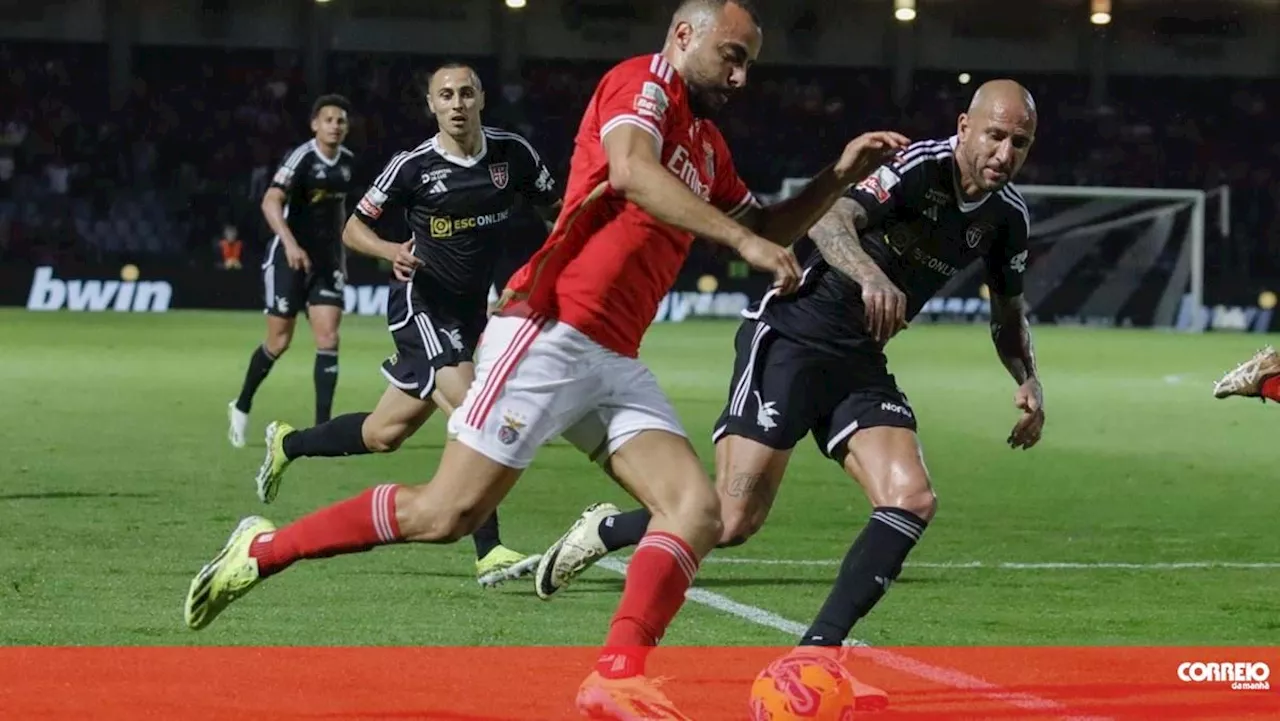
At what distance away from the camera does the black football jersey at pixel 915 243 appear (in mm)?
6530

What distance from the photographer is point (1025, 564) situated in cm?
915

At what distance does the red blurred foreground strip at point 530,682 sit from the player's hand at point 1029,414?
73 centimetres

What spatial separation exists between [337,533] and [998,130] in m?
2.36

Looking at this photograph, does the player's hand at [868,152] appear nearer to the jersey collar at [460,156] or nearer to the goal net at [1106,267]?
the jersey collar at [460,156]

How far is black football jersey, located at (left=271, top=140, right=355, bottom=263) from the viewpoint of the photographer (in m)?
14.5

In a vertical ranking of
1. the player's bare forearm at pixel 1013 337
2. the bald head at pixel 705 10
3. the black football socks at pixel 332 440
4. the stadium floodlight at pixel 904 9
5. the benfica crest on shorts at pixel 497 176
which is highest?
the stadium floodlight at pixel 904 9

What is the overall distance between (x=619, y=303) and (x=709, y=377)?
1614cm

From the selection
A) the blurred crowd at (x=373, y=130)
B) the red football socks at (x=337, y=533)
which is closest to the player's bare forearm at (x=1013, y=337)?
the red football socks at (x=337, y=533)

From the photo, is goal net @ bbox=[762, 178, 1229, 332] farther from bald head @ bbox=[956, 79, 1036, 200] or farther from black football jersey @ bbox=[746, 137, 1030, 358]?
bald head @ bbox=[956, 79, 1036, 200]

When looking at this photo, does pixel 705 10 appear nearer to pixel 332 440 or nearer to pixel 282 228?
pixel 332 440

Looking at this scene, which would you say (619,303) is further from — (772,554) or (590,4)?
(590,4)

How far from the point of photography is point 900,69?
1768 inches

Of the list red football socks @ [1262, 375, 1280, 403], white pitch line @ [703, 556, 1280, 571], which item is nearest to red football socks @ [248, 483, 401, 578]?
red football socks @ [1262, 375, 1280, 403]

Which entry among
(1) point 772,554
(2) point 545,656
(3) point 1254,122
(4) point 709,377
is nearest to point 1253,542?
(1) point 772,554
